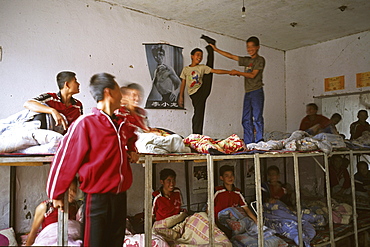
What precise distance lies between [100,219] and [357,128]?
17.0 feet

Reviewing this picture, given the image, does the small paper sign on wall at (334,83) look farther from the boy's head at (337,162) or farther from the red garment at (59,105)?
the red garment at (59,105)

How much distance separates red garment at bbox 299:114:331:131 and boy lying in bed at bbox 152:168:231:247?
3.05 meters

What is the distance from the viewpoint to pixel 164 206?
154 inches

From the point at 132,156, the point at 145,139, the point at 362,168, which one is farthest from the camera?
the point at 362,168

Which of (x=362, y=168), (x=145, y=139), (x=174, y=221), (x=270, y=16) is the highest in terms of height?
(x=270, y=16)

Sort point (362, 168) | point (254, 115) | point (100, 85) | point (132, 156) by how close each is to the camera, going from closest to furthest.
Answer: point (100, 85) < point (132, 156) < point (254, 115) < point (362, 168)

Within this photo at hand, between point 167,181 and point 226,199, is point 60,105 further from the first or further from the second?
point 226,199

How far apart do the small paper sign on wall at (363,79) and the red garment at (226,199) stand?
3.18 meters

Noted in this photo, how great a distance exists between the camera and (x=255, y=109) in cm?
460

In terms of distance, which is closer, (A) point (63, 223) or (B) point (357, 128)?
(A) point (63, 223)

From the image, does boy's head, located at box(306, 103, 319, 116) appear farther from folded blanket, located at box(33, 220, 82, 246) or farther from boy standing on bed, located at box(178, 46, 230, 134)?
folded blanket, located at box(33, 220, 82, 246)

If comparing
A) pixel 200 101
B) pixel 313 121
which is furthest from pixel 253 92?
pixel 313 121

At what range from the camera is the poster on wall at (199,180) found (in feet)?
16.0

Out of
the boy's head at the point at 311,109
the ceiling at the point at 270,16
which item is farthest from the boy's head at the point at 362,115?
the ceiling at the point at 270,16
